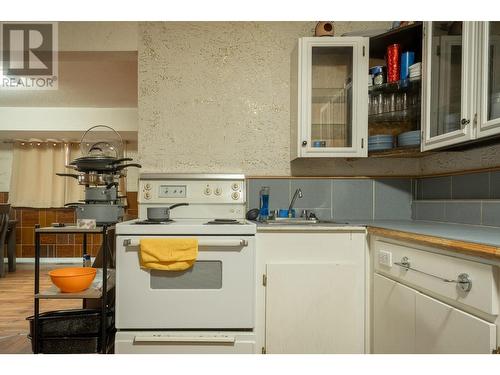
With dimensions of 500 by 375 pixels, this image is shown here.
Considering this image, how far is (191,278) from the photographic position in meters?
1.62

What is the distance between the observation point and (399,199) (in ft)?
7.49

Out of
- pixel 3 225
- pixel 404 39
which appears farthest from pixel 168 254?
pixel 3 225

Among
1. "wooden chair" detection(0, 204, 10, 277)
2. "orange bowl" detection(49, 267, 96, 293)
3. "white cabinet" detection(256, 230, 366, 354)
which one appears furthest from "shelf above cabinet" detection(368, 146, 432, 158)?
"wooden chair" detection(0, 204, 10, 277)

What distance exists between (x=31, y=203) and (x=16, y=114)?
150cm

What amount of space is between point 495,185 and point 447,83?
537 millimetres

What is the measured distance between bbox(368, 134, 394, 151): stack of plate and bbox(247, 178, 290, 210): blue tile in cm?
58

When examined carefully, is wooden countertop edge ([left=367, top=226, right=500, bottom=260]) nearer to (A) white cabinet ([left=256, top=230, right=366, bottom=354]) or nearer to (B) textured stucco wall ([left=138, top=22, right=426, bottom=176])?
(A) white cabinet ([left=256, top=230, right=366, bottom=354])

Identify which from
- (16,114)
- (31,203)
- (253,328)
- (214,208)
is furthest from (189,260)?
(31,203)

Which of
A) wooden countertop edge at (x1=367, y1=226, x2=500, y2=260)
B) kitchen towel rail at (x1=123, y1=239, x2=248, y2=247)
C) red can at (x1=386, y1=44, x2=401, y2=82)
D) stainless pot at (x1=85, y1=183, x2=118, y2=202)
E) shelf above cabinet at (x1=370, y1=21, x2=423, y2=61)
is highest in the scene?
shelf above cabinet at (x1=370, y1=21, x2=423, y2=61)

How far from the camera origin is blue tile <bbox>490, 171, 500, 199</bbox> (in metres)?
1.59

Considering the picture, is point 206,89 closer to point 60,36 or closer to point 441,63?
point 60,36

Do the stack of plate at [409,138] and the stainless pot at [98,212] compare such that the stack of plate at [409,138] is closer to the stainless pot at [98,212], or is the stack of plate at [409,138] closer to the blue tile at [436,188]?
the blue tile at [436,188]

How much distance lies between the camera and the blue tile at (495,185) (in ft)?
5.20

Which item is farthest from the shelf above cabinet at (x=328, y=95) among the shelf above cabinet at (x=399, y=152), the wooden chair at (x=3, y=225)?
the wooden chair at (x=3, y=225)
